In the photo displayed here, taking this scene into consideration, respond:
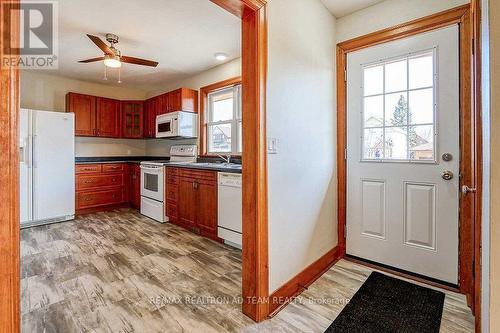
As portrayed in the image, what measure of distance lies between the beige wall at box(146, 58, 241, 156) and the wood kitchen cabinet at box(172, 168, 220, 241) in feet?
3.94

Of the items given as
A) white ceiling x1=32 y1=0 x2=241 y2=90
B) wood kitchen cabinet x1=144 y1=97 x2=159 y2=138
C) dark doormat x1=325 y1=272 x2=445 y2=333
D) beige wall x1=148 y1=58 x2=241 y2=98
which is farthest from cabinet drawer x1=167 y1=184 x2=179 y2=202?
dark doormat x1=325 y1=272 x2=445 y2=333

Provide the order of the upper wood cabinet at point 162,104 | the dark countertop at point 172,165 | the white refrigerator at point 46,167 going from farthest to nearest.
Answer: the upper wood cabinet at point 162,104, the white refrigerator at point 46,167, the dark countertop at point 172,165

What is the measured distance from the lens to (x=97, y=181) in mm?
4414

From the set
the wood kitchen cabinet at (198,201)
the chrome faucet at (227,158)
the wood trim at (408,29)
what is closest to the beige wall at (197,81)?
the chrome faucet at (227,158)

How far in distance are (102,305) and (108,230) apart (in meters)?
1.92

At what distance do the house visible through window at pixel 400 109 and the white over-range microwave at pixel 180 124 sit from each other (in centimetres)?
280

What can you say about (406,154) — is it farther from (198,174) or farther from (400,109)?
(198,174)

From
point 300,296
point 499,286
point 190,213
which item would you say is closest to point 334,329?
point 300,296

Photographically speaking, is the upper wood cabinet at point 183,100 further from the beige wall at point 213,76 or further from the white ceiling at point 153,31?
the white ceiling at point 153,31

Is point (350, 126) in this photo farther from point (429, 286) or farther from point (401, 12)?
point (429, 286)

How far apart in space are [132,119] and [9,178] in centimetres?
492

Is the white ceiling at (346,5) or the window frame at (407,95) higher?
the white ceiling at (346,5)

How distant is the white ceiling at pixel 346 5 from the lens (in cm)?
222

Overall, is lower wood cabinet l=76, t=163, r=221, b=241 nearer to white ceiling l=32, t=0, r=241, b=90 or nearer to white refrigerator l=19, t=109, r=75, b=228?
white refrigerator l=19, t=109, r=75, b=228
